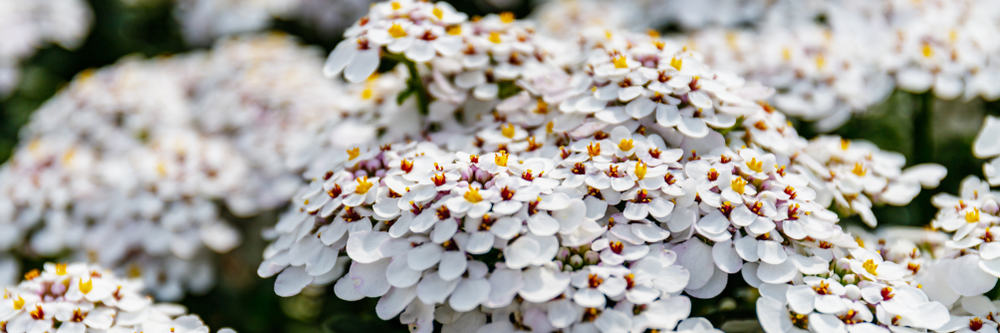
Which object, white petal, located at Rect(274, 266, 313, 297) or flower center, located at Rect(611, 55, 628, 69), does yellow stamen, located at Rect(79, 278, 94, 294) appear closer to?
white petal, located at Rect(274, 266, 313, 297)

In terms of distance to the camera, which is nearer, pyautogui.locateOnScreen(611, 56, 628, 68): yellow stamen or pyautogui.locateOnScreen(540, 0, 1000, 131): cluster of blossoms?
pyautogui.locateOnScreen(611, 56, 628, 68): yellow stamen

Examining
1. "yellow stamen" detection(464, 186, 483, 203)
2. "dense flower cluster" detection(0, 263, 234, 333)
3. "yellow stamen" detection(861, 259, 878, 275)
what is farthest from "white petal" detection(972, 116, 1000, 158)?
"dense flower cluster" detection(0, 263, 234, 333)

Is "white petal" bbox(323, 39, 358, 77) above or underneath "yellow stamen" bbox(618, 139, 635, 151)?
above

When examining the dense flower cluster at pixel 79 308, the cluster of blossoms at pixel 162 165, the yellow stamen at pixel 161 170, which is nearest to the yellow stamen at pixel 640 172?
the cluster of blossoms at pixel 162 165

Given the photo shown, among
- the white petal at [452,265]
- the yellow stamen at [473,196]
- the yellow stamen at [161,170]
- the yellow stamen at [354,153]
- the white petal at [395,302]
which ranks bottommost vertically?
the white petal at [395,302]

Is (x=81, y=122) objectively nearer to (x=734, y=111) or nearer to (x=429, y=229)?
(x=429, y=229)

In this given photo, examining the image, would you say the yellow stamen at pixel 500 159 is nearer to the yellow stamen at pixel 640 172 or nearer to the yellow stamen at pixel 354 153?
the yellow stamen at pixel 640 172

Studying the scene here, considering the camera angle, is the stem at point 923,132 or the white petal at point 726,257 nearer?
the white petal at point 726,257
